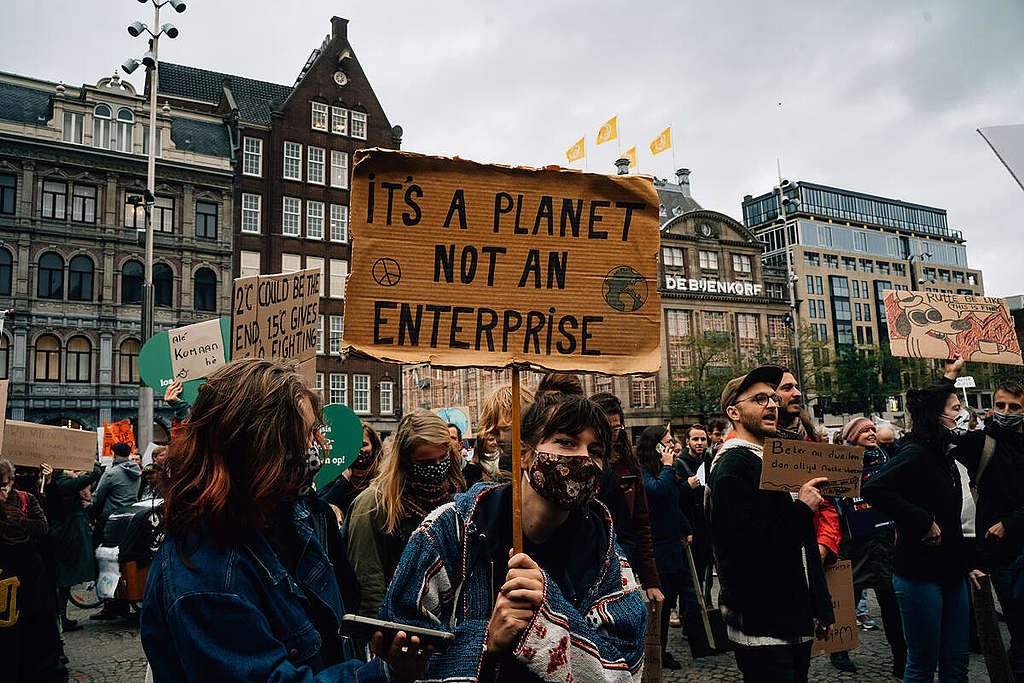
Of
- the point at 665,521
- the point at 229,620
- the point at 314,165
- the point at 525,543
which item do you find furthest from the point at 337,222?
the point at 229,620

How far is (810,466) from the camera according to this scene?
380cm

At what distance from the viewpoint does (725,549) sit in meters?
3.65

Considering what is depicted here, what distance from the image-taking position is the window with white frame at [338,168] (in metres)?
39.1

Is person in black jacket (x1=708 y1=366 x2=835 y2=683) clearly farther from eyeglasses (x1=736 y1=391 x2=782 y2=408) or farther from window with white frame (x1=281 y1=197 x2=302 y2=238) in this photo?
window with white frame (x1=281 y1=197 x2=302 y2=238)

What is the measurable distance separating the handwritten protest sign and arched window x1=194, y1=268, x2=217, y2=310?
1159 inches

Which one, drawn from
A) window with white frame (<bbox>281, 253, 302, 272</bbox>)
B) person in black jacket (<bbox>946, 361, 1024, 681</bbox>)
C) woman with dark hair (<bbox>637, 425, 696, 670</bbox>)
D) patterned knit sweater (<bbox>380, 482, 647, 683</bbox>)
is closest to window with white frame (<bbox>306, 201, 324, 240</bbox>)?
window with white frame (<bbox>281, 253, 302, 272</bbox>)

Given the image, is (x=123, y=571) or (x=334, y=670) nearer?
(x=334, y=670)

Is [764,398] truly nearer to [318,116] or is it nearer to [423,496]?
[423,496]

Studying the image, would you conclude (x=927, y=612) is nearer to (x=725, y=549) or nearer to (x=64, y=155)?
(x=725, y=549)

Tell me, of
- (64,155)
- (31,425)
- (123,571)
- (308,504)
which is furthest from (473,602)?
(64,155)

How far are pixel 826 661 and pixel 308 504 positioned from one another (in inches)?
213

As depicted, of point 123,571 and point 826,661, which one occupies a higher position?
point 123,571

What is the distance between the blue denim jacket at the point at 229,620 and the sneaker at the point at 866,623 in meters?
6.96

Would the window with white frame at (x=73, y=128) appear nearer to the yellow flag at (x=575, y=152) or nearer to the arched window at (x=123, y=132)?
the arched window at (x=123, y=132)
